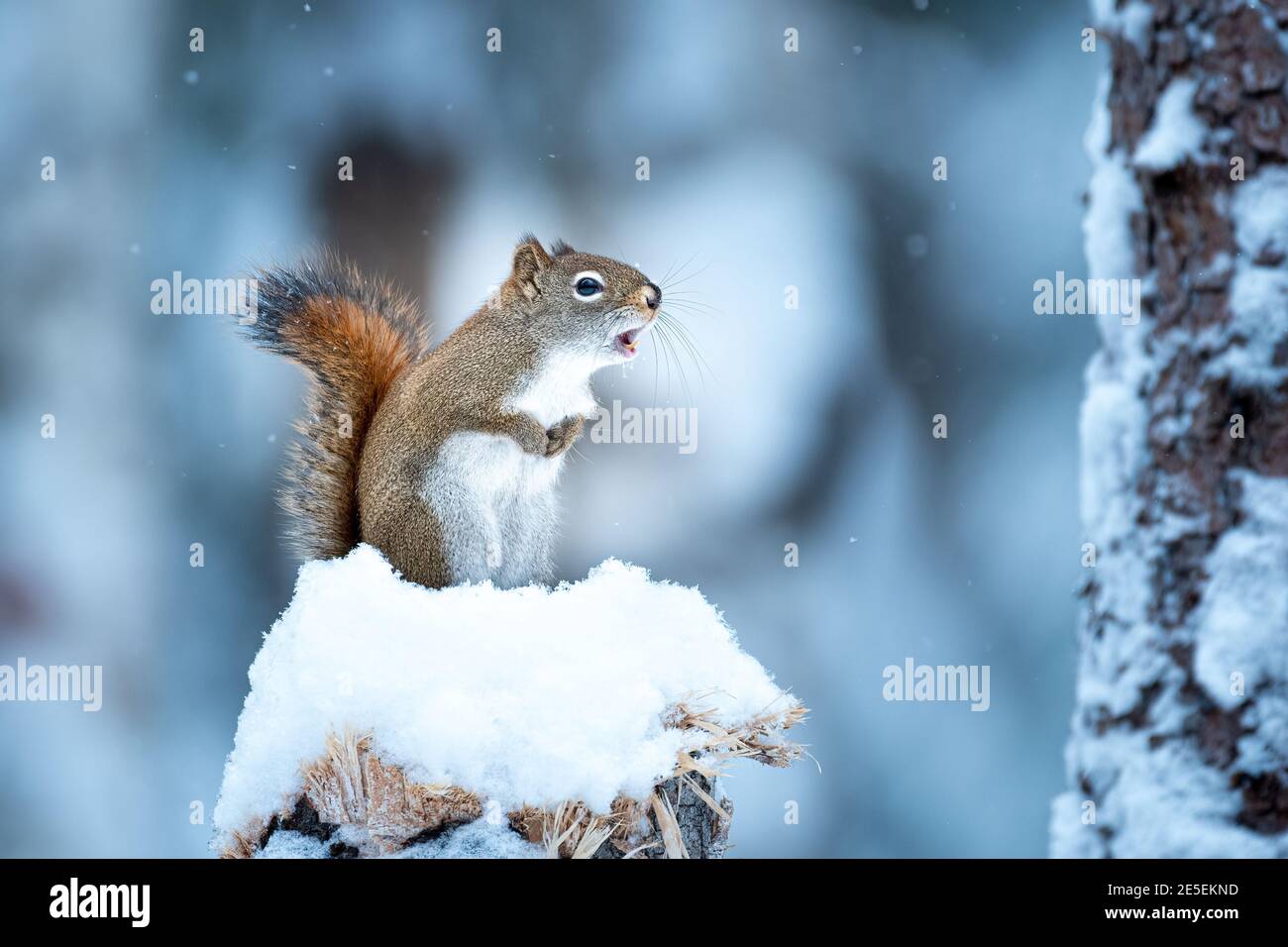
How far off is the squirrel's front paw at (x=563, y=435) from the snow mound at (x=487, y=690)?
0.25 m

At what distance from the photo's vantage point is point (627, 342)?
1810 millimetres

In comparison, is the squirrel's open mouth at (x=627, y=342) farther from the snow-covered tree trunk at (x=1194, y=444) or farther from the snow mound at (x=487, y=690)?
the snow-covered tree trunk at (x=1194, y=444)

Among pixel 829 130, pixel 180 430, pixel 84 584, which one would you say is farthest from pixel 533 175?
pixel 84 584

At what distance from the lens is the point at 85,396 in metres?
2.73

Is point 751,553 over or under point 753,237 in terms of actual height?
under

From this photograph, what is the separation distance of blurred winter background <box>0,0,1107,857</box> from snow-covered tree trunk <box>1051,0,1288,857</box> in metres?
1.27

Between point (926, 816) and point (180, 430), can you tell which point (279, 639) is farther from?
point (926, 816)

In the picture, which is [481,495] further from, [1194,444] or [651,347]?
[1194,444]

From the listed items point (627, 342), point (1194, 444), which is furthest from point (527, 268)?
point (1194, 444)

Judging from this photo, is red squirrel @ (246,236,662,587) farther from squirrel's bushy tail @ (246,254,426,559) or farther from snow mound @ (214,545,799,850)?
snow mound @ (214,545,799,850)

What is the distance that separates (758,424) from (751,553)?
318mm

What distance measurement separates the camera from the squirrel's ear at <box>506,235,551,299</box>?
1832 mm

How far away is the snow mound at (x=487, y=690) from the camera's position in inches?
56.1

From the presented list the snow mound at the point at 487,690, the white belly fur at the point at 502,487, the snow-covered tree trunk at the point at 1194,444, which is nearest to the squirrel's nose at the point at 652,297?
the white belly fur at the point at 502,487
